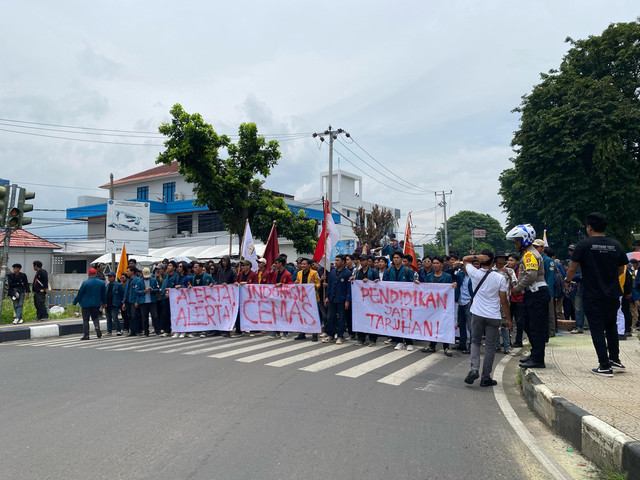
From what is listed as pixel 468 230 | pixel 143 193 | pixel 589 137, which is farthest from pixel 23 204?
pixel 468 230

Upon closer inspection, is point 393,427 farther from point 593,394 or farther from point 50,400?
point 50,400

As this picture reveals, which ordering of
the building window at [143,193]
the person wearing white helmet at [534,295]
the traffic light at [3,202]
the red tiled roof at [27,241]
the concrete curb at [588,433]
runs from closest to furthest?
the concrete curb at [588,433] < the person wearing white helmet at [534,295] < the traffic light at [3,202] < the red tiled roof at [27,241] < the building window at [143,193]

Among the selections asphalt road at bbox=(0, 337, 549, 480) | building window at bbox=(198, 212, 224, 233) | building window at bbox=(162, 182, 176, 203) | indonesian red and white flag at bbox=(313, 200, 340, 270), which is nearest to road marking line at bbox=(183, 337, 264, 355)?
asphalt road at bbox=(0, 337, 549, 480)

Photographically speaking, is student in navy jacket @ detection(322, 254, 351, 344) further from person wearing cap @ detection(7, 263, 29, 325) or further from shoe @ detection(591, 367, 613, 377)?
person wearing cap @ detection(7, 263, 29, 325)

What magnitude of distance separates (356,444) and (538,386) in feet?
8.21

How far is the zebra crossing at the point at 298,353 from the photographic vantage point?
759 cm

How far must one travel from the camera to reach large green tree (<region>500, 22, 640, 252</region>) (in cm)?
2489

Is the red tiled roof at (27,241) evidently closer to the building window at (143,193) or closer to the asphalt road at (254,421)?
the building window at (143,193)

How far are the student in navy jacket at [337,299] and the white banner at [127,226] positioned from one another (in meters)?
10.4

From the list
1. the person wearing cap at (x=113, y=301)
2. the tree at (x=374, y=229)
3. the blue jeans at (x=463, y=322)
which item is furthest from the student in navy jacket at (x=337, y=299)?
the tree at (x=374, y=229)

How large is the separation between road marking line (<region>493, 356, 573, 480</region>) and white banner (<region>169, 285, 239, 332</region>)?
7210 millimetres

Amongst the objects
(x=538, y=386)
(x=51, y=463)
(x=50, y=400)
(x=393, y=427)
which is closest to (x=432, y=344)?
(x=538, y=386)

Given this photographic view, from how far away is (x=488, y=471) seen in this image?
12.4ft

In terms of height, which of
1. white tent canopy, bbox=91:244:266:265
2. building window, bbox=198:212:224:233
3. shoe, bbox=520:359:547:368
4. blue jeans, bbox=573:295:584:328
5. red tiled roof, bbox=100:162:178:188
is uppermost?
red tiled roof, bbox=100:162:178:188
